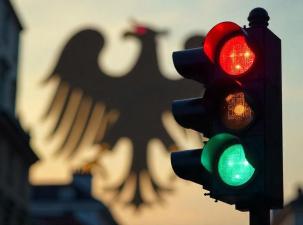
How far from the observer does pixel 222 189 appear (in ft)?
17.4

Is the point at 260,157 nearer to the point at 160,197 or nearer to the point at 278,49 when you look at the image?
the point at 278,49

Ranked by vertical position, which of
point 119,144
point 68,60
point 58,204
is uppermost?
point 68,60

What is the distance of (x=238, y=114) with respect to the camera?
5410 mm

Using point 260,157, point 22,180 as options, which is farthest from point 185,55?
point 22,180

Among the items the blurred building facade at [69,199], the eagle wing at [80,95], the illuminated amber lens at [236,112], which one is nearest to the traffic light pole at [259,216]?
the illuminated amber lens at [236,112]

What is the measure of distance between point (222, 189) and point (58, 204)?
86420mm

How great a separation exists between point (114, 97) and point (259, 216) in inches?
1541

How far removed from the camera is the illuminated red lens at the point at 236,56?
5414 millimetres

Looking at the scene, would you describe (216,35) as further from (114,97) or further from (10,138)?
(10,138)

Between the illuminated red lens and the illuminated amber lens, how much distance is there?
133mm

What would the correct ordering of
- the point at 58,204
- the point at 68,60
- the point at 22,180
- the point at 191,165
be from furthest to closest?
the point at 58,204, the point at 22,180, the point at 68,60, the point at 191,165

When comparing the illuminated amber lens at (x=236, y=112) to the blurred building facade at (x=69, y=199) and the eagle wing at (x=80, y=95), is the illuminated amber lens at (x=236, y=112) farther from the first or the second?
the blurred building facade at (x=69, y=199)

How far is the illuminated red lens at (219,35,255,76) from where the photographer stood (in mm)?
5414

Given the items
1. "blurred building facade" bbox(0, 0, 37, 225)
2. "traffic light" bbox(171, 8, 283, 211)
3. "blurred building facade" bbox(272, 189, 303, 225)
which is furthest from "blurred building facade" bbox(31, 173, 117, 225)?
"traffic light" bbox(171, 8, 283, 211)
